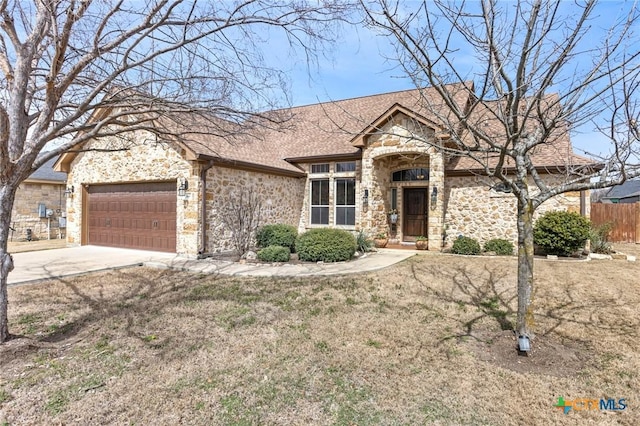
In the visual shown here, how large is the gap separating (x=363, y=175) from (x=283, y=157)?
3964 mm

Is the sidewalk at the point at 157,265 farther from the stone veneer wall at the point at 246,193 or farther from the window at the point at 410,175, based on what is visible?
the window at the point at 410,175

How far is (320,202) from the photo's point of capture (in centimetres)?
1519

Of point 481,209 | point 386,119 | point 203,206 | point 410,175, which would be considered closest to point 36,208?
point 203,206

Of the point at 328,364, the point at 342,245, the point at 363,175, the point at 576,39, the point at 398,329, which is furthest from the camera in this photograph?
the point at 363,175

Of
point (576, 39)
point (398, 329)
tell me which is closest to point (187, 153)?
point (398, 329)

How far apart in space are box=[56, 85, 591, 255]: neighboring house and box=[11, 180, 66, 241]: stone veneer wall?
490cm

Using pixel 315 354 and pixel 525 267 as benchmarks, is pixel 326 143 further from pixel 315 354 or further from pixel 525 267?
pixel 315 354

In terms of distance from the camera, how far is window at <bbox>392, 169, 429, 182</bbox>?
14.3m

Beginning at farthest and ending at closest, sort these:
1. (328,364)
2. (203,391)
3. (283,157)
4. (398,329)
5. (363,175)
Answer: (283,157)
(363,175)
(398,329)
(328,364)
(203,391)

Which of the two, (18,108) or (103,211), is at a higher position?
(18,108)

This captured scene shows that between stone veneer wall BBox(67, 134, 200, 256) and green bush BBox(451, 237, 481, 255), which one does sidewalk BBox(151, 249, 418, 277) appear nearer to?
stone veneer wall BBox(67, 134, 200, 256)

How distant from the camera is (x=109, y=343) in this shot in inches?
190

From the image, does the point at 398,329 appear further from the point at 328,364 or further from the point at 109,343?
the point at 109,343

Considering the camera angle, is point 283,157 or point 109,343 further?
point 283,157
